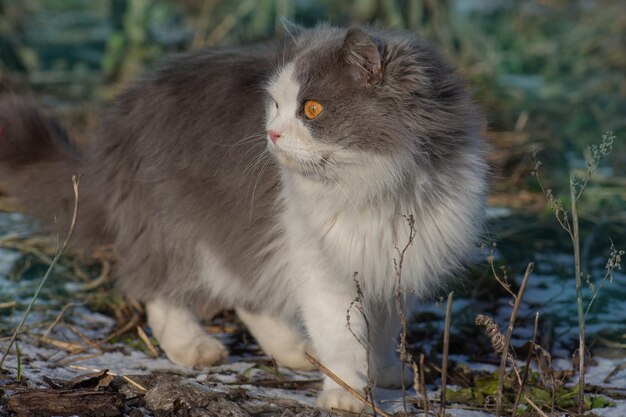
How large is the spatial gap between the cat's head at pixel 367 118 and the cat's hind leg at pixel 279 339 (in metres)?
0.84

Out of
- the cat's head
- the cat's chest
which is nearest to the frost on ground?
the cat's chest

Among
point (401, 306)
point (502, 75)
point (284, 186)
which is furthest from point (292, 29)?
point (502, 75)

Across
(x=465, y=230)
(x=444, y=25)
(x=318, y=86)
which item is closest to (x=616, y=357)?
(x=465, y=230)

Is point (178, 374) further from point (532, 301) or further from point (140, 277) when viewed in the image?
point (532, 301)

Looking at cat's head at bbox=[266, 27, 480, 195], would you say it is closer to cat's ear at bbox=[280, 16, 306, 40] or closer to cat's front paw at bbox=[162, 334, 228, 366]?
cat's ear at bbox=[280, 16, 306, 40]

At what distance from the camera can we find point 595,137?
527cm

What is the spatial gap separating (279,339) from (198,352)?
0.30 meters

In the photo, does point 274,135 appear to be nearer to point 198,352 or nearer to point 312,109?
point 312,109

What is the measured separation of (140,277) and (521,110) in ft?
10.4

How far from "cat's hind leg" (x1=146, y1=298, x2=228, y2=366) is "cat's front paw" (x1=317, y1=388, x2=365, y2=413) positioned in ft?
1.90

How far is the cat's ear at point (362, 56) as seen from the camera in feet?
7.89

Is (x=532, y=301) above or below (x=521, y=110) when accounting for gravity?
below

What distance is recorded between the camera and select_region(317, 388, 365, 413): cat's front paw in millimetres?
2602

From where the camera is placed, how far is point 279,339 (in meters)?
3.17
